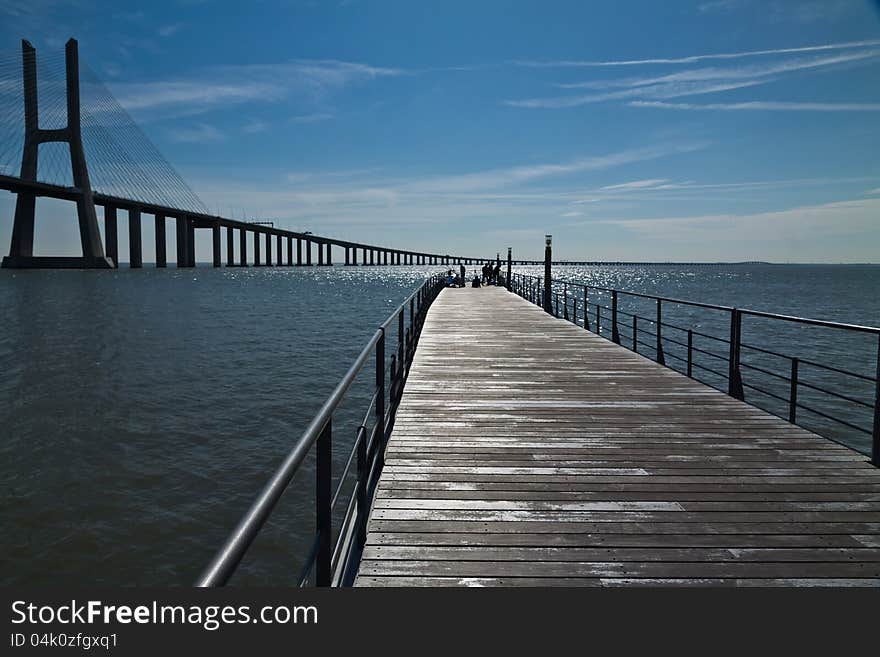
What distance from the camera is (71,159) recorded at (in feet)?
268

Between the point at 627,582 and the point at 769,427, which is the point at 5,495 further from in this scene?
the point at 769,427

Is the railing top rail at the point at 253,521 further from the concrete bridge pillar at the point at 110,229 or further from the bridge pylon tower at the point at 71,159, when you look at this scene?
the concrete bridge pillar at the point at 110,229

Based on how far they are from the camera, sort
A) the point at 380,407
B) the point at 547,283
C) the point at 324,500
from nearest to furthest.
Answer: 1. the point at 324,500
2. the point at 380,407
3. the point at 547,283

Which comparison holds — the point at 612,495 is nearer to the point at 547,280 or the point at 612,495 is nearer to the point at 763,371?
the point at 763,371

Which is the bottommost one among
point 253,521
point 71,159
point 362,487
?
Answer: point 362,487

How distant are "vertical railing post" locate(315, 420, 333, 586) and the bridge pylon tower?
9025cm

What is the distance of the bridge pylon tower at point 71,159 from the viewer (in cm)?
8081

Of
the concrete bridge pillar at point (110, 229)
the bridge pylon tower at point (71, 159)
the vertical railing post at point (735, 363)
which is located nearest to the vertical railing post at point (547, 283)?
the vertical railing post at point (735, 363)

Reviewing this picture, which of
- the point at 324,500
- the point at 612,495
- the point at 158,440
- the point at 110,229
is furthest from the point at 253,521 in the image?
the point at 110,229

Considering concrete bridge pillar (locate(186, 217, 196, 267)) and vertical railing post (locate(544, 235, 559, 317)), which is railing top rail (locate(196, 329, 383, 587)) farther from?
concrete bridge pillar (locate(186, 217, 196, 267))

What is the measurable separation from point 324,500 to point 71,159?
9488 centimetres

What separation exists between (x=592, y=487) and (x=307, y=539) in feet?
14.3

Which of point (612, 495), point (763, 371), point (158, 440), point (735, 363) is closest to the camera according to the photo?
point (612, 495)

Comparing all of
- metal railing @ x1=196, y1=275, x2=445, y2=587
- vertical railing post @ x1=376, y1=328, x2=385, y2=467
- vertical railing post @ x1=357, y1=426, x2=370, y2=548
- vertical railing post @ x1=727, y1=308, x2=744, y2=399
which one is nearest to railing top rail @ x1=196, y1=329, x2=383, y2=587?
metal railing @ x1=196, y1=275, x2=445, y2=587
